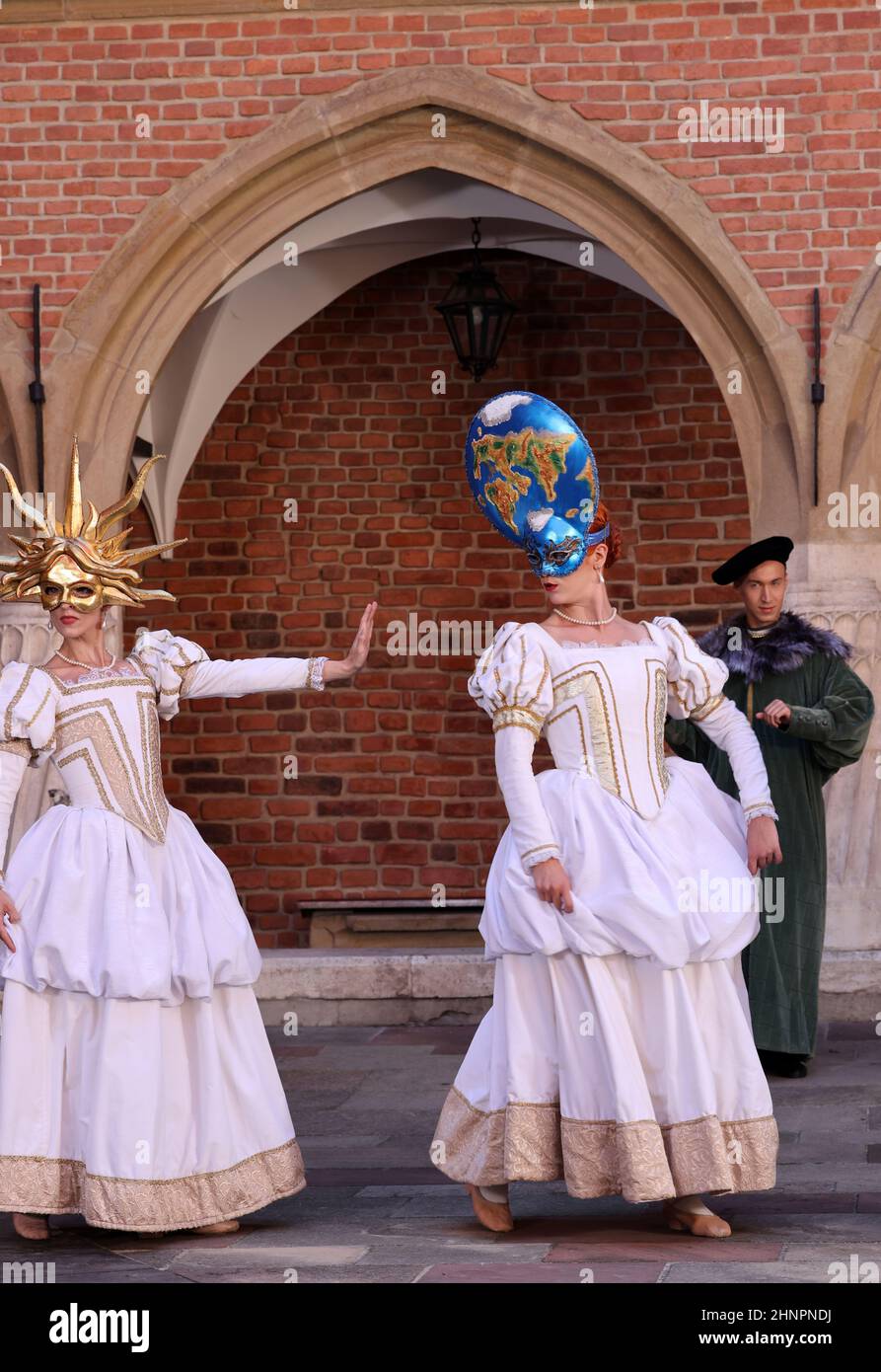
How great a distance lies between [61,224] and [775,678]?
3.45 m

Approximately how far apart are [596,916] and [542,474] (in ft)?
3.20

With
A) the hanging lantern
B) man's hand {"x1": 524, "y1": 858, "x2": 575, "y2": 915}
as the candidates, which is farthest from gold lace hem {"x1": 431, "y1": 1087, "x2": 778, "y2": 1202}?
the hanging lantern

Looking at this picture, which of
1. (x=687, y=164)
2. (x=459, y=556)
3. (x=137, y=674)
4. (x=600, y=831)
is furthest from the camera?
(x=459, y=556)

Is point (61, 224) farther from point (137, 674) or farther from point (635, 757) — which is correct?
point (635, 757)

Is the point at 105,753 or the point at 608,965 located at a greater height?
the point at 105,753

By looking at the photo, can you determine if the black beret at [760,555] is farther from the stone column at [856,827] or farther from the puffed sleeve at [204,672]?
the puffed sleeve at [204,672]

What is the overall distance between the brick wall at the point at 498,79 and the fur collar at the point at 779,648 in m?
1.80

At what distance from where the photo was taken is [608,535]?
466 centimetres

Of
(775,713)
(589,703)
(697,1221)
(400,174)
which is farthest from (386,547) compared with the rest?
(697,1221)

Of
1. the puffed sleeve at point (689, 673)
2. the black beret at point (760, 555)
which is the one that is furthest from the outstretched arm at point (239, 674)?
the black beret at point (760, 555)

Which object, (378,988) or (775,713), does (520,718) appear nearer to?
(775,713)

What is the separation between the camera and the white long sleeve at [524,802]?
429 centimetres

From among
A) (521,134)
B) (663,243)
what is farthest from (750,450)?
(521,134)

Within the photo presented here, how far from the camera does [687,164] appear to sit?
25.3 feet
